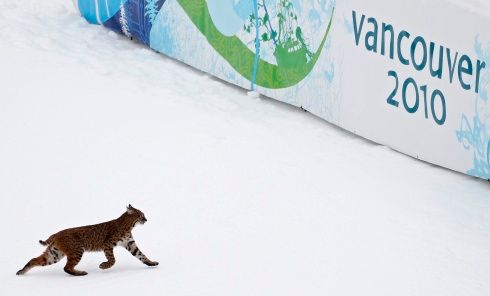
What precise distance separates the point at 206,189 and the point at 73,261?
7.67ft

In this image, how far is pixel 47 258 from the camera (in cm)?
806

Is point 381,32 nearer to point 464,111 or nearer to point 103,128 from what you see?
point 464,111

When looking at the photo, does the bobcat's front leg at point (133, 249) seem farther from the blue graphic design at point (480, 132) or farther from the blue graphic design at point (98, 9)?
the blue graphic design at point (98, 9)

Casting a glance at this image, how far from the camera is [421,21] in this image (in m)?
10.7

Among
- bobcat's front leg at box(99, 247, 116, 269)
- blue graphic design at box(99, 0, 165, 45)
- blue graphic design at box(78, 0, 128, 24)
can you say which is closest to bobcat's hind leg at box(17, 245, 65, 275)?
bobcat's front leg at box(99, 247, 116, 269)

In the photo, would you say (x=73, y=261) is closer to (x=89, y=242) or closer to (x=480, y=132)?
(x=89, y=242)

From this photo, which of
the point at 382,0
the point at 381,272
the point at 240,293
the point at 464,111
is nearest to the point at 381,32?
the point at 382,0

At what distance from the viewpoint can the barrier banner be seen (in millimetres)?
10438

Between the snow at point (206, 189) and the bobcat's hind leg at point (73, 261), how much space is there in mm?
58

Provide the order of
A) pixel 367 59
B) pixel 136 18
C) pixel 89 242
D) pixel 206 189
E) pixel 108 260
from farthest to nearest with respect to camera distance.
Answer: pixel 136 18 < pixel 367 59 < pixel 206 189 < pixel 108 260 < pixel 89 242

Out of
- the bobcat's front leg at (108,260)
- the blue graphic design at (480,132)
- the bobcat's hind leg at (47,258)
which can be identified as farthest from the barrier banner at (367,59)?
the bobcat's hind leg at (47,258)

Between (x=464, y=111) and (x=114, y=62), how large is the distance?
443cm

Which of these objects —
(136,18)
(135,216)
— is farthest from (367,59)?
(135,216)

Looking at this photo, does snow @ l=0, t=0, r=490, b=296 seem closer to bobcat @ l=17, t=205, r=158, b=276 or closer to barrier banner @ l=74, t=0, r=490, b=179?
bobcat @ l=17, t=205, r=158, b=276
